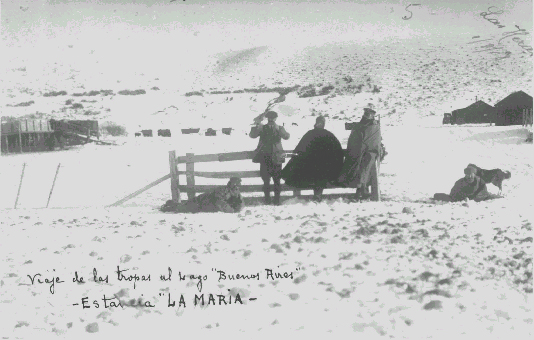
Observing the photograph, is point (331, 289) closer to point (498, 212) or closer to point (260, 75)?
point (498, 212)

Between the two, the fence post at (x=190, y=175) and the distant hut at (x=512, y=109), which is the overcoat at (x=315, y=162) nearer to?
the fence post at (x=190, y=175)

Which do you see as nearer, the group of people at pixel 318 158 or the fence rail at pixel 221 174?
the group of people at pixel 318 158

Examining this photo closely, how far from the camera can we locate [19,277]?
229 inches

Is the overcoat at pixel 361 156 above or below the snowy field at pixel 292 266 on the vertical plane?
above

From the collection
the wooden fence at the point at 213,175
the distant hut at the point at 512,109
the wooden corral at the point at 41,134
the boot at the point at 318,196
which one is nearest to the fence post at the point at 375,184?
the wooden fence at the point at 213,175

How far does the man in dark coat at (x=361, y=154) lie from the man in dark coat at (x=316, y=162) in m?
0.20

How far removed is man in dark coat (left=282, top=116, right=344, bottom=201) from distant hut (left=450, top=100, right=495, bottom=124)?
26.7 meters

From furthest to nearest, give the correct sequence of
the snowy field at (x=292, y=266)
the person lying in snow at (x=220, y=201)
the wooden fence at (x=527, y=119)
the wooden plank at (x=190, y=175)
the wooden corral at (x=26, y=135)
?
the wooden corral at (x=26, y=135) → the wooden fence at (x=527, y=119) → the wooden plank at (x=190, y=175) → the person lying in snow at (x=220, y=201) → the snowy field at (x=292, y=266)

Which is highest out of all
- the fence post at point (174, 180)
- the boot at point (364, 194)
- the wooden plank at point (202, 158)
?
the wooden plank at point (202, 158)

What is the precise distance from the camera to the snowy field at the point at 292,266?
4.64 meters

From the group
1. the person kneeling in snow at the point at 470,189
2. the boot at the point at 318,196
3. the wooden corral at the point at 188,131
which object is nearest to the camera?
the person kneeling in snow at the point at 470,189

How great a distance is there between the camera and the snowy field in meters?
4.64

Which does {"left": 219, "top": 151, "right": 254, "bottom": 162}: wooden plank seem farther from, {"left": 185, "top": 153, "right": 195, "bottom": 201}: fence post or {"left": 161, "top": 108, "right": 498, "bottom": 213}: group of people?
{"left": 185, "top": 153, "right": 195, "bottom": 201}: fence post

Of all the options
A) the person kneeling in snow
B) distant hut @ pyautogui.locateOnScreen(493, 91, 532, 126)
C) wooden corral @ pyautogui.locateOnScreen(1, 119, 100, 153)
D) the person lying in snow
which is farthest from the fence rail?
distant hut @ pyautogui.locateOnScreen(493, 91, 532, 126)
